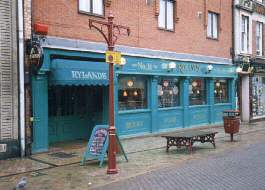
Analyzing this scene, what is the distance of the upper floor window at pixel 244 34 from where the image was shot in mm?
24172

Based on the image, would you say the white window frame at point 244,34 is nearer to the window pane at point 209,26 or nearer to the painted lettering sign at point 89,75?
the window pane at point 209,26

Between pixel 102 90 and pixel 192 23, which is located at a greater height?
pixel 192 23

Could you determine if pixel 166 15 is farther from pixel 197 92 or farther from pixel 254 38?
pixel 254 38

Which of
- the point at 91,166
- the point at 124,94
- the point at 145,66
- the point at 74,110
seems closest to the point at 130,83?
the point at 124,94

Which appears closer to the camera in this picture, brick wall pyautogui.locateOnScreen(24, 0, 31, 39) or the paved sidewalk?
the paved sidewalk

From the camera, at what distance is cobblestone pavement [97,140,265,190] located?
8469 millimetres

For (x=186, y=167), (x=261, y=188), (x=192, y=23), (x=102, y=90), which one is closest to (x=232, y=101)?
(x=192, y=23)

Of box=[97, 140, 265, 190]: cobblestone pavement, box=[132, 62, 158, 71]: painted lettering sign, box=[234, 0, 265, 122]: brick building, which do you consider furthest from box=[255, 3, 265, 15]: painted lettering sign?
box=[97, 140, 265, 190]: cobblestone pavement

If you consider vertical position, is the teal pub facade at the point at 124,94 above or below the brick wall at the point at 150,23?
below

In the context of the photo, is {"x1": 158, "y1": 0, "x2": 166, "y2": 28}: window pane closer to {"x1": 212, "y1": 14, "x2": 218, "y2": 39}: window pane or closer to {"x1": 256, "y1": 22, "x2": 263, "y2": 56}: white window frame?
{"x1": 212, "y1": 14, "x2": 218, "y2": 39}: window pane

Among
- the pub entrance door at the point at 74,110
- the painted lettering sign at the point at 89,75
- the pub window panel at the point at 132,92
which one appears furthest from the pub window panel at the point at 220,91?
the painted lettering sign at the point at 89,75

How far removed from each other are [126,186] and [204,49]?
13312mm

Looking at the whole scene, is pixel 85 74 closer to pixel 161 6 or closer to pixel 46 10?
pixel 46 10

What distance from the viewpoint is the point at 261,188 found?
8.13 m
